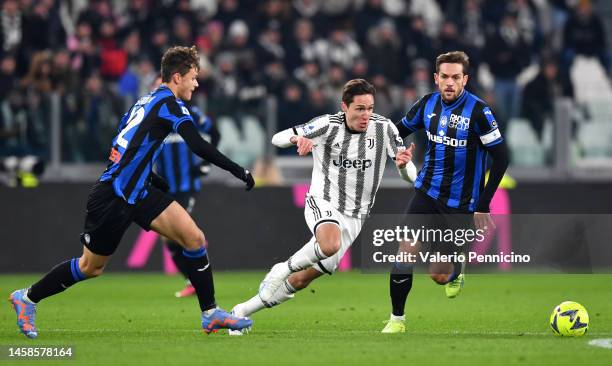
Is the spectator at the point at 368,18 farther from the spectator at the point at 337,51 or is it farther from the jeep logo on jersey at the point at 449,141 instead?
the jeep logo on jersey at the point at 449,141

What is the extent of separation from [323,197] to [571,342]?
2.29 metres

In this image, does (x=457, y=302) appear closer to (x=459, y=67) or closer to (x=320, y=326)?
(x=320, y=326)

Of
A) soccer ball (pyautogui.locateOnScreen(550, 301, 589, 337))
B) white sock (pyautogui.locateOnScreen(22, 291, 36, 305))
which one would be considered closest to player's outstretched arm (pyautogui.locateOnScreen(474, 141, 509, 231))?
soccer ball (pyautogui.locateOnScreen(550, 301, 589, 337))

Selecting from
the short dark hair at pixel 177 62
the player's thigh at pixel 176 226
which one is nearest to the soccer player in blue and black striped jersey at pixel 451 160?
the player's thigh at pixel 176 226

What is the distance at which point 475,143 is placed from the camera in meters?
10.1

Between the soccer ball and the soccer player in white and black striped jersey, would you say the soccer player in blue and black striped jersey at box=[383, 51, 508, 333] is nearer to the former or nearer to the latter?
the soccer player in white and black striped jersey

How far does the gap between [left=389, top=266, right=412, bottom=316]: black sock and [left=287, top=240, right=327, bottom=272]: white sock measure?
2.39 feet

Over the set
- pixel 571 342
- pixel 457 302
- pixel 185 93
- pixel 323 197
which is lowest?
pixel 457 302

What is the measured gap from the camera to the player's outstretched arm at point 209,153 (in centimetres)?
901

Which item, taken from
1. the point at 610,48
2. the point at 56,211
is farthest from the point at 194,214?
the point at 610,48

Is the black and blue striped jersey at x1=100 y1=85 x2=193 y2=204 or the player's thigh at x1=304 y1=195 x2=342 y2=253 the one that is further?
the player's thigh at x1=304 y1=195 x2=342 y2=253

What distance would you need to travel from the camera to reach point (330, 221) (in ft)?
32.4

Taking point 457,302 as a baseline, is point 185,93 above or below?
above

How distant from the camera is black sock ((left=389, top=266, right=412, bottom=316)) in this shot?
33.0ft
